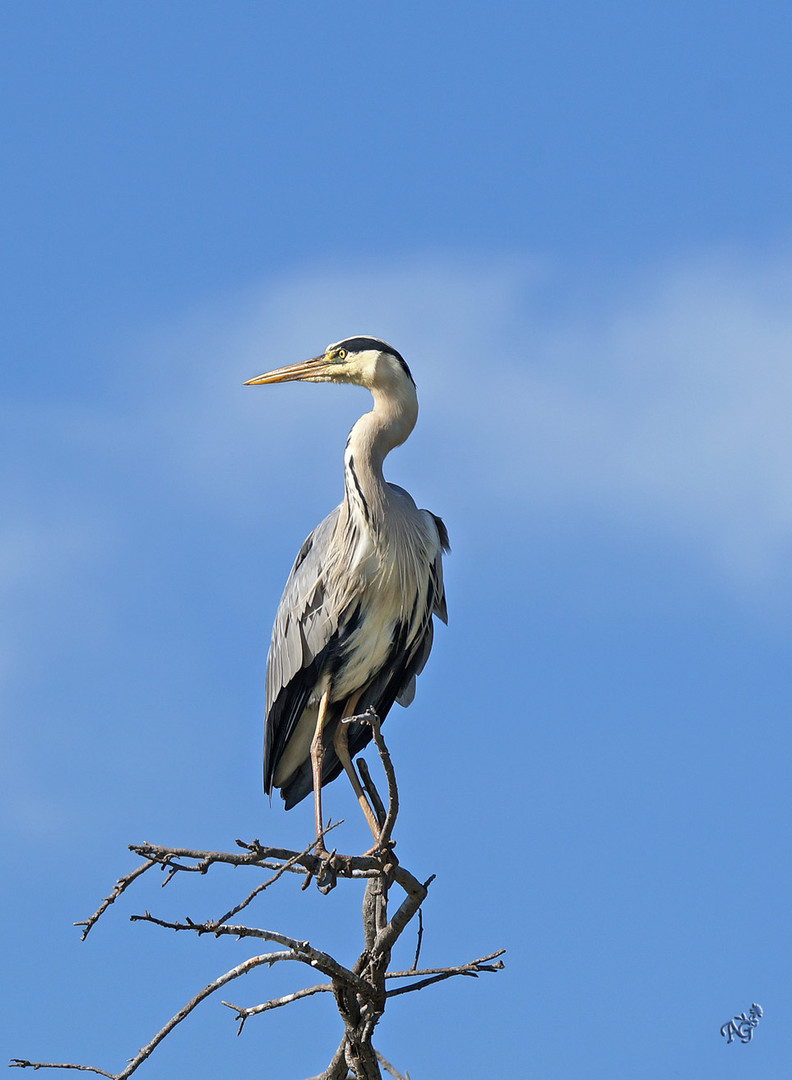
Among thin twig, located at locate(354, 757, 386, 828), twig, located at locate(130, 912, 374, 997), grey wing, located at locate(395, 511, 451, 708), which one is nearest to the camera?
twig, located at locate(130, 912, 374, 997)

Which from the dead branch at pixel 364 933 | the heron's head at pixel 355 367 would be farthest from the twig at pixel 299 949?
the heron's head at pixel 355 367

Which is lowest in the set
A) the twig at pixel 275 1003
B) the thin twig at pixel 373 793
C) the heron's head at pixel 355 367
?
the twig at pixel 275 1003

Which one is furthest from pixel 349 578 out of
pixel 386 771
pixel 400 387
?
pixel 386 771

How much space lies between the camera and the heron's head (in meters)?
7.48

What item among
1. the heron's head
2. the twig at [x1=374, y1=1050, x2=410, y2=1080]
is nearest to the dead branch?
the twig at [x1=374, y1=1050, x2=410, y2=1080]

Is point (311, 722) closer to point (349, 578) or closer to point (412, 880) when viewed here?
point (349, 578)

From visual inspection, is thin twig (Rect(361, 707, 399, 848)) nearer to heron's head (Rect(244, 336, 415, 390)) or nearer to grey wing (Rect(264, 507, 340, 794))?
grey wing (Rect(264, 507, 340, 794))

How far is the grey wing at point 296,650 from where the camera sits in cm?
704

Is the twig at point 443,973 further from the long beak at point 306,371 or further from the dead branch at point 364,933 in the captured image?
the long beak at point 306,371

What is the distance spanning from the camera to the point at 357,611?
23.2ft

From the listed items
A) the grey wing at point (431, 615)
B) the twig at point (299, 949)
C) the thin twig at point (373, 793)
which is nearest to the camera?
the twig at point (299, 949)

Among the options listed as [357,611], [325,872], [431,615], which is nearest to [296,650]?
[357,611]

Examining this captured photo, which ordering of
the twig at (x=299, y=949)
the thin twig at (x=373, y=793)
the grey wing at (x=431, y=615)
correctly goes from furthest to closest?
the grey wing at (x=431, y=615) < the thin twig at (x=373, y=793) < the twig at (x=299, y=949)

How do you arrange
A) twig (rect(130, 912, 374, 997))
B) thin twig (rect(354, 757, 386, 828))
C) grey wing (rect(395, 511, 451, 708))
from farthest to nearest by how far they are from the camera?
grey wing (rect(395, 511, 451, 708)), thin twig (rect(354, 757, 386, 828)), twig (rect(130, 912, 374, 997))
